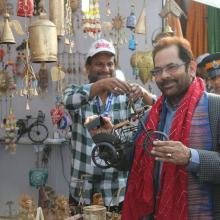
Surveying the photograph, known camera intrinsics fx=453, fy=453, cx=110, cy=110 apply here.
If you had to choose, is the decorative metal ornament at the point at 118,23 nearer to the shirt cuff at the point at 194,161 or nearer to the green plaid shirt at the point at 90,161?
the green plaid shirt at the point at 90,161

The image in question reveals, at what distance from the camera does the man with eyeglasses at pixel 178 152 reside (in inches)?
65.7

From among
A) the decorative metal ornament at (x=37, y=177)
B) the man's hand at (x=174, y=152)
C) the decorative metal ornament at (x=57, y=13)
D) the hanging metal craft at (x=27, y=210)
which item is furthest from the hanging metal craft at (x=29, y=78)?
the man's hand at (x=174, y=152)

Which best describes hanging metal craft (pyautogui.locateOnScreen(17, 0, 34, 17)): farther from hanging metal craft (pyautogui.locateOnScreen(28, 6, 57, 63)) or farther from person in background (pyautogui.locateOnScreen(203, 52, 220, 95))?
person in background (pyautogui.locateOnScreen(203, 52, 220, 95))

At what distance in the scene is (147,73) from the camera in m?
4.87

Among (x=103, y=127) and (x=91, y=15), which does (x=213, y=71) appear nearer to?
(x=103, y=127)

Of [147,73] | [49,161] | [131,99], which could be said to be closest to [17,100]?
[49,161]

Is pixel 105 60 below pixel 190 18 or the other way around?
below

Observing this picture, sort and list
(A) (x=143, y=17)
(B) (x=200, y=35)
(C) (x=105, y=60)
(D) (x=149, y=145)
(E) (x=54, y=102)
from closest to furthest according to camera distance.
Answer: (D) (x=149, y=145) → (C) (x=105, y=60) → (A) (x=143, y=17) → (B) (x=200, y=35) → (E) (x=54, y=102)

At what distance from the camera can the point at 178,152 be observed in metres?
1.63

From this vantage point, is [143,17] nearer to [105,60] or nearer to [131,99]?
[105,60]

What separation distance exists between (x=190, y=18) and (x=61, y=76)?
1593 mm

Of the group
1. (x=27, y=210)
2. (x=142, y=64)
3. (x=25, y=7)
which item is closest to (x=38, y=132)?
(x=142, y=64)

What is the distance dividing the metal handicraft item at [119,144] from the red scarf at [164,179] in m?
0.06

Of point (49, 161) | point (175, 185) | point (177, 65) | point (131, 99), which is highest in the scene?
point (177, 65)
